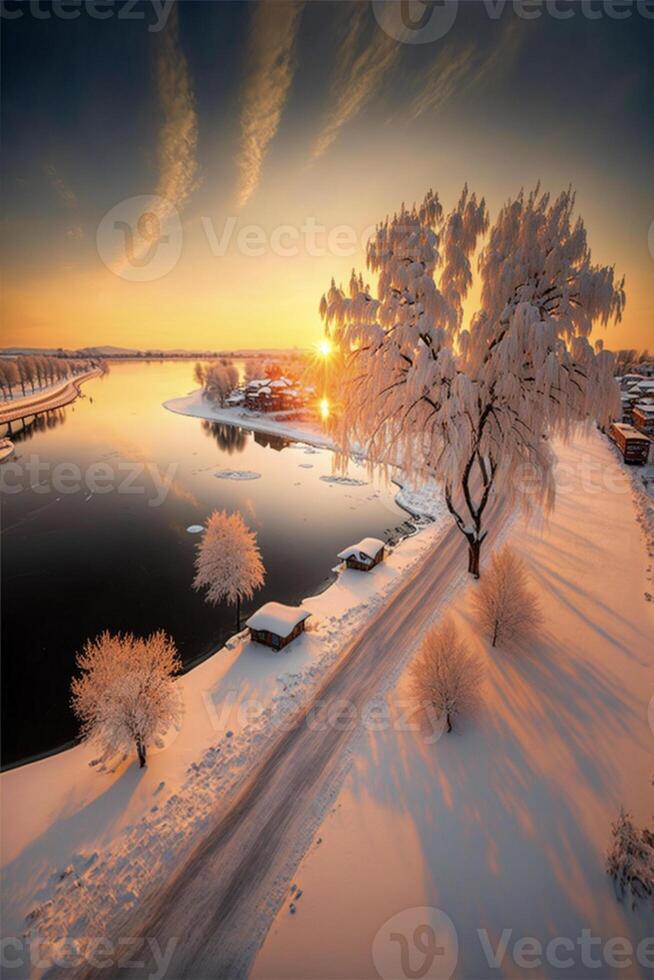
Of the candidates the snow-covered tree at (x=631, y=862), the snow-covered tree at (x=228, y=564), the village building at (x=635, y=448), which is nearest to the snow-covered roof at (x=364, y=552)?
the snow-covered tree at (x=228, y=564)

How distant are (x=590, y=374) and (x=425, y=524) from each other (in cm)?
1924

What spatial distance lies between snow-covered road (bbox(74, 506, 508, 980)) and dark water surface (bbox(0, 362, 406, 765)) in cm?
740

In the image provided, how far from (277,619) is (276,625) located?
0.29 metres

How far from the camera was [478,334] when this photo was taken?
36.5 feet

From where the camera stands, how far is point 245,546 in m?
18.7

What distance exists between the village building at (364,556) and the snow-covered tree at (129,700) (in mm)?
11978

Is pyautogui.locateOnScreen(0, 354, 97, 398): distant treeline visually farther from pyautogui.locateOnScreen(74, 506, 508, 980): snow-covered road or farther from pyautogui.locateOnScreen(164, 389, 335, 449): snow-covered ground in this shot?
pyautogui.locateOnScreen(74, 506, 508, 980): snow-covered road

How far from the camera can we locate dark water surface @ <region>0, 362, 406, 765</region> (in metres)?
16.4

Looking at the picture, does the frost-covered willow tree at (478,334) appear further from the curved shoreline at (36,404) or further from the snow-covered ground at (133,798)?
the curved shoreline at (36,404)

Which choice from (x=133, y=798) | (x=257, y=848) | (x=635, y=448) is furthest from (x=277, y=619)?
(x=635, y=448)

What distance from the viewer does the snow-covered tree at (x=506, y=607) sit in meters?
12.9

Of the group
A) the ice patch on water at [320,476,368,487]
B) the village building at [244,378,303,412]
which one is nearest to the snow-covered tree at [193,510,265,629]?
the ice patch on water at [320,476,368,487]

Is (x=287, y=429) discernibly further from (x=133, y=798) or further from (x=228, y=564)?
(x=133, y=798)

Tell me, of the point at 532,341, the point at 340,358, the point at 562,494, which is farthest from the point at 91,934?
the point at 562,494
